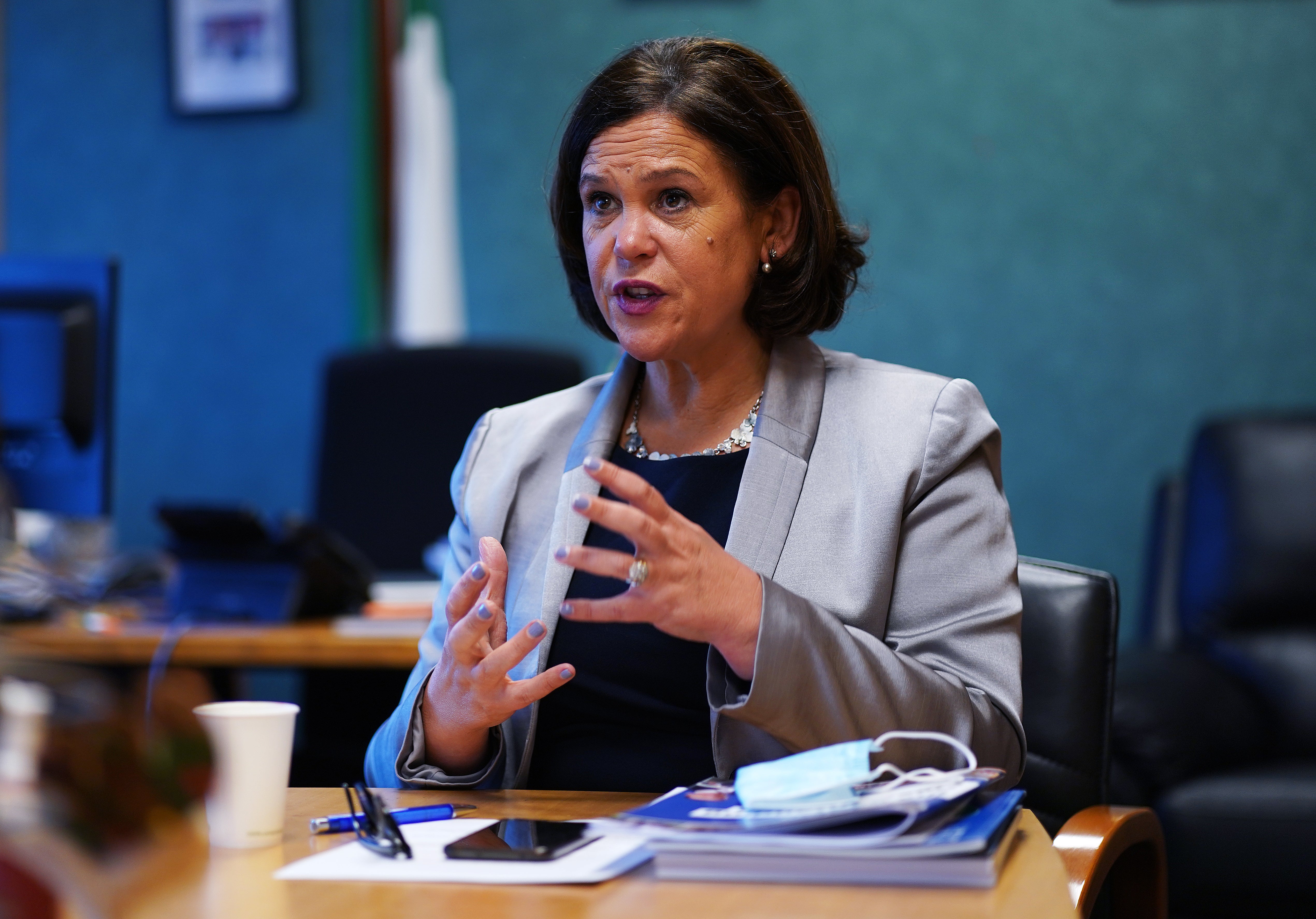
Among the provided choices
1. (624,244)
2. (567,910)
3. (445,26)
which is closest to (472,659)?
(567,910)

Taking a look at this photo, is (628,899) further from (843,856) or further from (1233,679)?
(1233,679)

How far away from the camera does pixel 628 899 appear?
30.7 inches

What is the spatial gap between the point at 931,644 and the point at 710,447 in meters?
0.39

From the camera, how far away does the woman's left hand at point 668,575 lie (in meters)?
0.98

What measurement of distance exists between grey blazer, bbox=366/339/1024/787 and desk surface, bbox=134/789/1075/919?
9.4 inches

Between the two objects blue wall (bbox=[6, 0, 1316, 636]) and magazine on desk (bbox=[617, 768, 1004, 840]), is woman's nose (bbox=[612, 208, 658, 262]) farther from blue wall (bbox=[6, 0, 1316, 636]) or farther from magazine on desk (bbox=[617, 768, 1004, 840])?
blue wall (bbox=[6, 0, 1316, 636])

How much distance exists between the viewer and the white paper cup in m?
0.94

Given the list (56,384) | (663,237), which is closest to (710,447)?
(663,237)

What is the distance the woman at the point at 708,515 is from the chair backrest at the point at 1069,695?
0.22 meters

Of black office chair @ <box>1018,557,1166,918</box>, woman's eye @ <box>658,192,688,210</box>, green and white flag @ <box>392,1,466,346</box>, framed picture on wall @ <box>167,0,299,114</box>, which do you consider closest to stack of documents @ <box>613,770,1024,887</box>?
black office chair @ <box>1018,557,1166,918</box>

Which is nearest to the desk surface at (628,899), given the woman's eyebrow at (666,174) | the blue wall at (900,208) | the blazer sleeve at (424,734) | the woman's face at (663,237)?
the blazer sleeve at (424,734)

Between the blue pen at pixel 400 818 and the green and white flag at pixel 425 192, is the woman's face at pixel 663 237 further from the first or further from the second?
the green and white flag at pixel 425 192

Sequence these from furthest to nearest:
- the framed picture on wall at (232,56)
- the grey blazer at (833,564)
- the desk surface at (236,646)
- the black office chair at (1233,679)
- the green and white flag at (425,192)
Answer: the framed picture on wall at (232,56), the green and white flag at (425,192), the black office chair at (1233,679), the desk surface at (236,646), the grey blazer at (833,564)

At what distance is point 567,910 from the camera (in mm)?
761
